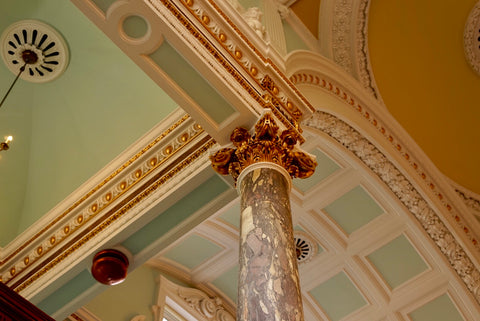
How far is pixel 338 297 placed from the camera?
9031 millimetres

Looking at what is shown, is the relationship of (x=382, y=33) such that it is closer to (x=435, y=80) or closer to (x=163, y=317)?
(x=435, y=80)

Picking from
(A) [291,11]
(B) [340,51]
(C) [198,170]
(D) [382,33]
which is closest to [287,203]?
(C) [198,170]

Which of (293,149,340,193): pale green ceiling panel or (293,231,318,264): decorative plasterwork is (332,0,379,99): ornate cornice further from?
(293,231,318,264): decorative plasterwork

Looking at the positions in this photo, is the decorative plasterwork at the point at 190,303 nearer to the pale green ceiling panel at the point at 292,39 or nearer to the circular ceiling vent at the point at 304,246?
the circular ceiling vent at the point at 304,246

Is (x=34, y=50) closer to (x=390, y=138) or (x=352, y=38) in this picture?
(x=352, y=38)

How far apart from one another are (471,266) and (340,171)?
2.15 m

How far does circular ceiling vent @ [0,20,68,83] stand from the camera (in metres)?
6.97

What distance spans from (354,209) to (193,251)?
2525mm

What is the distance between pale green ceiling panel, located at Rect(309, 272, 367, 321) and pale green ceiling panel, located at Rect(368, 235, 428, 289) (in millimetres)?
496

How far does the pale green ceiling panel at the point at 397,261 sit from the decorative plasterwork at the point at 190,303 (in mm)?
2472

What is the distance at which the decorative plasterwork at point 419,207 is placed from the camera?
25.1 ft

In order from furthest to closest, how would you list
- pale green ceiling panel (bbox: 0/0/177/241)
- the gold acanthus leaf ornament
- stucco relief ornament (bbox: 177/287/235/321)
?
stucco relief ornament (bbox: 177/287/235/321), pale green ceiling panel (bbox: 0/0/177/241), the gold acanthus leaf ornament

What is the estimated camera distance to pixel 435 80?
29.8 ft

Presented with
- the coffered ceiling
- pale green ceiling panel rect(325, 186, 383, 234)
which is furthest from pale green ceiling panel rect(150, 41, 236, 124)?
pale green ceiling panel rect(325, 186, 383, 234)
